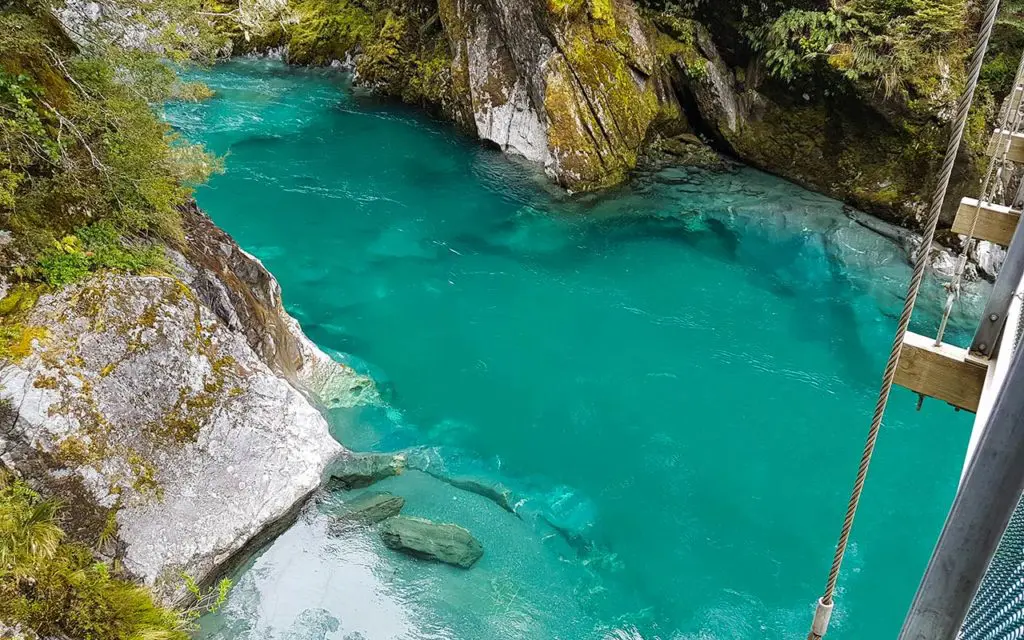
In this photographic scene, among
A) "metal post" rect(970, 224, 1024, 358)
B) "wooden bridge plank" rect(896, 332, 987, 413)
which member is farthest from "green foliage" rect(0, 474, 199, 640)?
"metal post" rect(970, 224, 1024, 358)

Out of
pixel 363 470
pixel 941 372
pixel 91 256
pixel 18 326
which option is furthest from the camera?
pixel 363 470

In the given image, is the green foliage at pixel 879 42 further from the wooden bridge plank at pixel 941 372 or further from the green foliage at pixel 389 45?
the wooden bridge plank at pixel 941 372

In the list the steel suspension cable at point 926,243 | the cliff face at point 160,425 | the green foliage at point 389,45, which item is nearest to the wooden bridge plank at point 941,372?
the steel suspension cable at point 926,243

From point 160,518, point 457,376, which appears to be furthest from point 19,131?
point 457,376

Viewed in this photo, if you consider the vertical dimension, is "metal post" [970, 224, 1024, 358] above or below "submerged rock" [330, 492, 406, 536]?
above

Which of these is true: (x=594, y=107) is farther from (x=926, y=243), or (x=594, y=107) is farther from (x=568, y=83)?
(x=926, y=243)

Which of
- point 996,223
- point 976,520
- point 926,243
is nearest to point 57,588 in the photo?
point 976,520

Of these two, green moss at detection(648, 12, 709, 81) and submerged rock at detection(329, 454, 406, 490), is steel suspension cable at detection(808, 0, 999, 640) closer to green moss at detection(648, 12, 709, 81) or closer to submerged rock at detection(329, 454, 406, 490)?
submerged rock at detection(329, 454, 406, 490)
